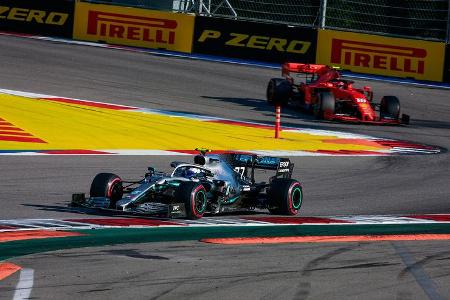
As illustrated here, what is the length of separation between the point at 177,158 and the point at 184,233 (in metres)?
7.65

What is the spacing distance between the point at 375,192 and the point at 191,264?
7.93 meters

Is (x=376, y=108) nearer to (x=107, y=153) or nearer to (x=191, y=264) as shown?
(x=107, y=153)

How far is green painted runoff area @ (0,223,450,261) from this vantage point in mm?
10766

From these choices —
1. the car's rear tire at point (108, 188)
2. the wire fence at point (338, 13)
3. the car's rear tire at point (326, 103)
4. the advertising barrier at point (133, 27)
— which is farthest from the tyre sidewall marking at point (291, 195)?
the advertising barrier at point (133, 27)

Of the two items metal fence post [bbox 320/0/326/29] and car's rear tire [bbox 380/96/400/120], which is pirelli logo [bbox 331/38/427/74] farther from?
car's rear tire [bbox 380/96/400/120]

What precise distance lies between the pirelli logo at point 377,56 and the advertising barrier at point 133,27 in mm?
4897

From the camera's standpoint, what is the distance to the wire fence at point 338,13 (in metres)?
34.6

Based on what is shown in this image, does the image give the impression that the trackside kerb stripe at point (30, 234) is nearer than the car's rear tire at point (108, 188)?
Yes

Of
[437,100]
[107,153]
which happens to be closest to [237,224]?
[107,153]

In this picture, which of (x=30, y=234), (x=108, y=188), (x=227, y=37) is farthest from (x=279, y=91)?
(x=30, y=234)

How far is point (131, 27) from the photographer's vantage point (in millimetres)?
36375

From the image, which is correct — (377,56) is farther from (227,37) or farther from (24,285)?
(24,285)

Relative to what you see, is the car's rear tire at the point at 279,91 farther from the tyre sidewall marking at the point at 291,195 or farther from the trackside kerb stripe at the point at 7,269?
the trackside kerb stripe at the point at 7,269

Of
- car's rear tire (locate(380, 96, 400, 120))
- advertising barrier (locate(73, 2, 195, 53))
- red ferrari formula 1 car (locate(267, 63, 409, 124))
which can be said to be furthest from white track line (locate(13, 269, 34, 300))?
advertising barrier (locate(73, 2, 195, 53))
